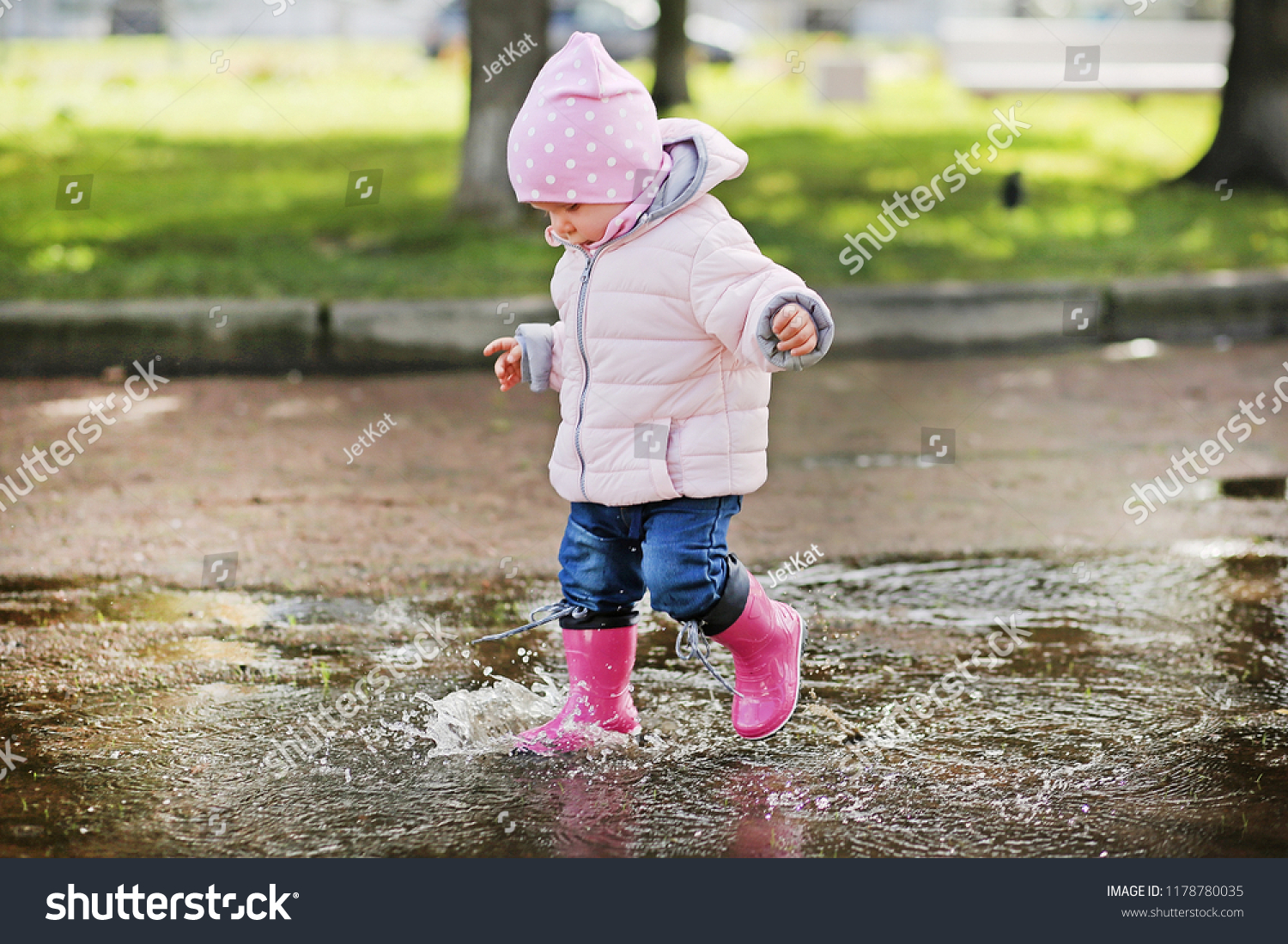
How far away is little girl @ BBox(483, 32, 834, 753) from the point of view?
9.50ft

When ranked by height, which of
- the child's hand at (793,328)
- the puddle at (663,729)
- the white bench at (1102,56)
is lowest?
the puddle at (663,729)

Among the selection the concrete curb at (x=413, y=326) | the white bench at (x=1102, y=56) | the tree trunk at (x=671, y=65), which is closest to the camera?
the concrete curb at (x=413, y=326)

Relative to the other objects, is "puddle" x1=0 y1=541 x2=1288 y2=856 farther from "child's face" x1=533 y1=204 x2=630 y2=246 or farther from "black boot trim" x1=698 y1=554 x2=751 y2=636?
"child's face" x1=533 y1=204 x2=630 y2=246

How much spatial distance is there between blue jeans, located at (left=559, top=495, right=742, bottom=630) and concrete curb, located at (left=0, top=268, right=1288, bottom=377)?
12.8ft

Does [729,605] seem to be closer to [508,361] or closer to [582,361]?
[582,361]

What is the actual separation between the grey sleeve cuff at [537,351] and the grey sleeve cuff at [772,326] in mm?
602

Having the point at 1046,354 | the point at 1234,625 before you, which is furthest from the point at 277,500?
the point at 1046,354

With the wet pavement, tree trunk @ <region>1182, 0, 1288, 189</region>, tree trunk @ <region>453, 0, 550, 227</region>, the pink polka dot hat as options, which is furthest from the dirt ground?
tree trunk @ <region>1182, 0, 1288, 189</region>

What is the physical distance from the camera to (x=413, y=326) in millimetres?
7129

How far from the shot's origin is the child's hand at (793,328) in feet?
9.02

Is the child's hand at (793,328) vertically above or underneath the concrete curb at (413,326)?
underneath

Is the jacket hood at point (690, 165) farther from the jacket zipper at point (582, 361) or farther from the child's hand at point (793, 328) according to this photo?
the child's hand at point (793, 328)

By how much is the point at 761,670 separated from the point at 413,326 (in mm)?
4234

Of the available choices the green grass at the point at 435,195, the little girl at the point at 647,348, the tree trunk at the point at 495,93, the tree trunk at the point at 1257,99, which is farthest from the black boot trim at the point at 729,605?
the tree trunk at the point at 1257,99
